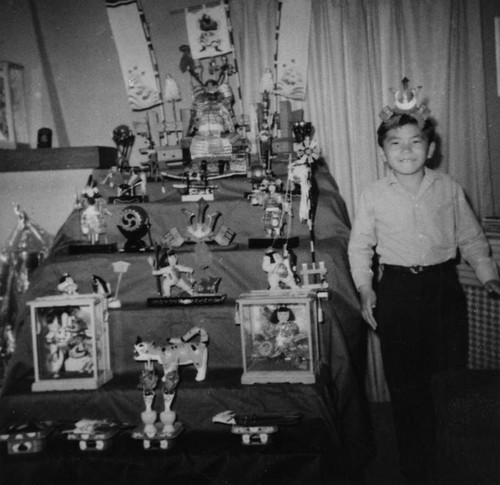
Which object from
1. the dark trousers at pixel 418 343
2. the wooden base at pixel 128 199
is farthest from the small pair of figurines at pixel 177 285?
the dark trousers at pixel 418 343

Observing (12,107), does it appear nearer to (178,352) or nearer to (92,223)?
(92,223)

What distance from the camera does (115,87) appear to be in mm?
3127

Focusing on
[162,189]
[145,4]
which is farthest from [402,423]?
[145,4]

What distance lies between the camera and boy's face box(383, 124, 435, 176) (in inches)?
70.3

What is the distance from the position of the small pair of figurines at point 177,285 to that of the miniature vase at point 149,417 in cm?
36

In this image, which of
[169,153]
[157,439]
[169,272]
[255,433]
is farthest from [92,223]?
[255,433]

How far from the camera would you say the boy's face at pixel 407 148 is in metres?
1.79

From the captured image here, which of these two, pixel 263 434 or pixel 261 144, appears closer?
pixel 263 434

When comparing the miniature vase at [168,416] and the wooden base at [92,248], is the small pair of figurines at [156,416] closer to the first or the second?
the miniature vase at [168,416]

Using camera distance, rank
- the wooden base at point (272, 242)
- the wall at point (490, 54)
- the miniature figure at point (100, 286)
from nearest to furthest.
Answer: the miniature figure at point (100, 286), the wooden base at point (272, 242), the wall at point (490, 54)

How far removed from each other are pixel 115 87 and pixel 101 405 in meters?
2.00

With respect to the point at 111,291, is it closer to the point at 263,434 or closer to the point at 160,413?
the point at 160,413

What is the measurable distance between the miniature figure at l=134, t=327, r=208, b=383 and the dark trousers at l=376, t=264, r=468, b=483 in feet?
2.10

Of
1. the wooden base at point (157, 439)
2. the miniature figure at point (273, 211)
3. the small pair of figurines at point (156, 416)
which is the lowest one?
the wooden base at point (157, 439)
